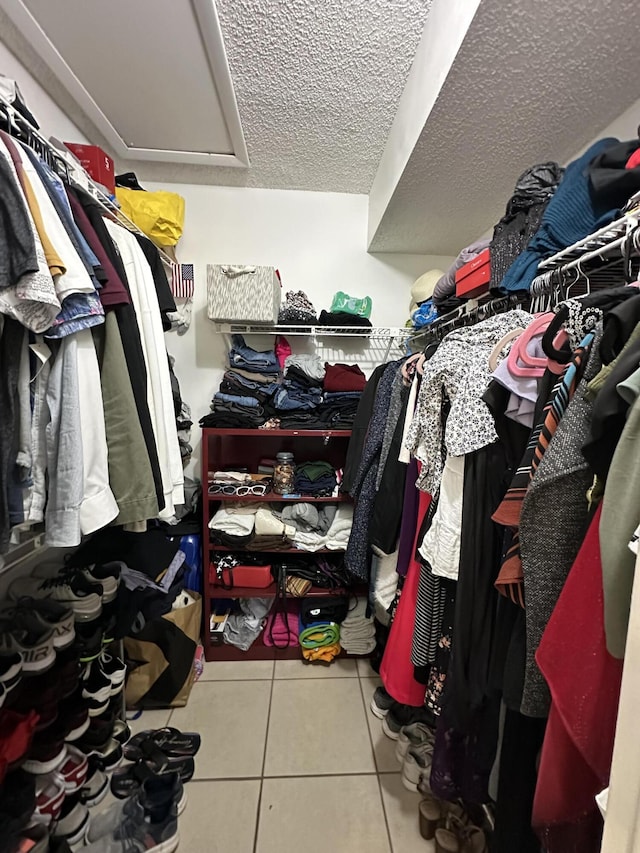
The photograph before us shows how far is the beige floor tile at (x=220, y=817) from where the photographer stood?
1.07 metres

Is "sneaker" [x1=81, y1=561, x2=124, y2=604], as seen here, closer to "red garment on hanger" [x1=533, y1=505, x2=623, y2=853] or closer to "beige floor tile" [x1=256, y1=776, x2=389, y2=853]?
A: "beige floor tile" [x1=256, y1=776, x2=389, y2=853]

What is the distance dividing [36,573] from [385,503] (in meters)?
1.21

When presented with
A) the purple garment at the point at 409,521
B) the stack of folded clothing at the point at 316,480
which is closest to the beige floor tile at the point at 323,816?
the purple garment at the point at 409,521

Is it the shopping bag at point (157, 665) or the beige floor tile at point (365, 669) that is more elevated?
the shopping bag at point (157, 665)

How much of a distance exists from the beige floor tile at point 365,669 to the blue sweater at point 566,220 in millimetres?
1769

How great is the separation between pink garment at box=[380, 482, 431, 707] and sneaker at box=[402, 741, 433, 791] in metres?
0.39

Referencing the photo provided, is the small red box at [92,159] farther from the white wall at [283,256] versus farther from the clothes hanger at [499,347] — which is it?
the clothes hanger at [499,347]

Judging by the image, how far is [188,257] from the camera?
1.97 m

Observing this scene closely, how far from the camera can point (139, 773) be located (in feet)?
3.97

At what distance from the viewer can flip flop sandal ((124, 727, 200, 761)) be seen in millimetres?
1308

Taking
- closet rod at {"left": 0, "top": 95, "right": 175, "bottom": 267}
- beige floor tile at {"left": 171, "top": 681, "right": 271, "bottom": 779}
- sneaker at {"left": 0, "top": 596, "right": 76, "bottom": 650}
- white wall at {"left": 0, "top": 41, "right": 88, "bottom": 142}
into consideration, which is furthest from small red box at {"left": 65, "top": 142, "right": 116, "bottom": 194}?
beige floor tile at {"left": 171, "top": 681, "right": 271, "bottom": 779}

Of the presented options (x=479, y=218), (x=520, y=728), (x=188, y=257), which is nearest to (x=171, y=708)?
(x=520, y=728)

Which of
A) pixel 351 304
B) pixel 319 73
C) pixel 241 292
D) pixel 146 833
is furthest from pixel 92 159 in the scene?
pixel 146 833

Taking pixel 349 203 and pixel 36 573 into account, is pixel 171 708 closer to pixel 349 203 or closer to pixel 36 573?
pixel 36 573
